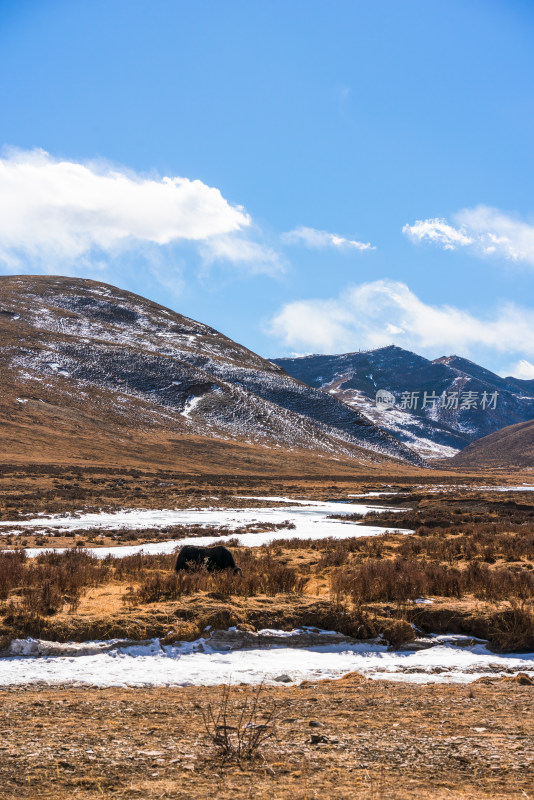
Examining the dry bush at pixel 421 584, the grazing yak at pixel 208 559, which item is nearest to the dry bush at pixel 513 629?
the dry bush at pixel 421 584

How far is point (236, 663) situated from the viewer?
9117mm

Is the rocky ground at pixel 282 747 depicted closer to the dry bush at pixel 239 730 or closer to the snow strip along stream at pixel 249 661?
the dry bush at pixel 239 730

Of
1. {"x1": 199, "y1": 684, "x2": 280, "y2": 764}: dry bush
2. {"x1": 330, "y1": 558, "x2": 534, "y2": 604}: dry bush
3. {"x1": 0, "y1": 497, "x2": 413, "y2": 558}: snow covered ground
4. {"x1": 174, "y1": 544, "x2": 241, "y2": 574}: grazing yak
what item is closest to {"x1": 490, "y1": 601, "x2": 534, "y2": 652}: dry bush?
{"x1": 330, "y1": 558, "x2": 534, "y2": 604}: dry bush

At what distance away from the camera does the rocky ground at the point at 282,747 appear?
426 cm

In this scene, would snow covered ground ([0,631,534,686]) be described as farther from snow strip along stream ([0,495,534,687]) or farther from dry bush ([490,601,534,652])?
dry bush ([490,601,534,652])

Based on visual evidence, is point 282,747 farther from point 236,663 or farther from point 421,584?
point 421,584

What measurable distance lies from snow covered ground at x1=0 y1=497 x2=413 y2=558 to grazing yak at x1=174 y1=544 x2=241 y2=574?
19.9ft

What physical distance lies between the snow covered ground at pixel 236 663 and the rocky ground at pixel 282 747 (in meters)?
0.92

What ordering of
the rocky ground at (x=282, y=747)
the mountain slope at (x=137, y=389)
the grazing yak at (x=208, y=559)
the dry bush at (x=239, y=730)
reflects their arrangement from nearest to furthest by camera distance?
1. the rocky ground at (x=282, y=747)
2. the dry bush at (x=239, y=730)
3. the grazing yak at (x=208, y=559)
4. the mountain slope at (x=137, y=389)

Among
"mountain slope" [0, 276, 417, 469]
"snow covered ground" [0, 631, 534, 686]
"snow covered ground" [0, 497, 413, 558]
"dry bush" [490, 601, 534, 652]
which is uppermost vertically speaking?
"mountain slope" [0, 276, 417, 469]

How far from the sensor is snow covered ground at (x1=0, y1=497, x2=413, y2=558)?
83.6 feet

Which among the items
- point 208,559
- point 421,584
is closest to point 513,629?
point 421,584

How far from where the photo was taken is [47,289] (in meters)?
183

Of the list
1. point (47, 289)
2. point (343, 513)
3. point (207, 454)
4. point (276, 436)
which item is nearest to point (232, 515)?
point (343, 513)
